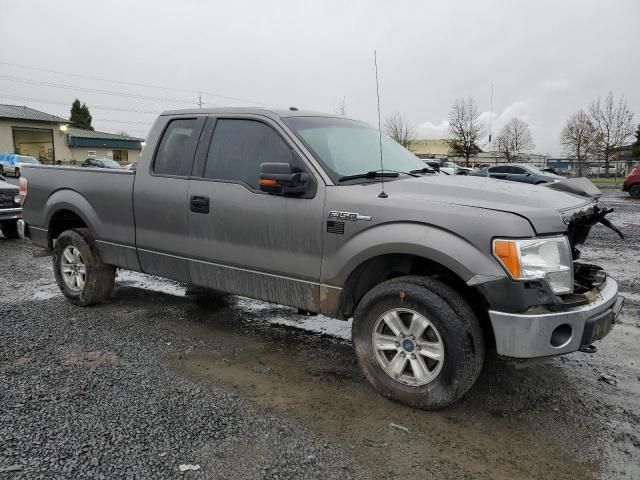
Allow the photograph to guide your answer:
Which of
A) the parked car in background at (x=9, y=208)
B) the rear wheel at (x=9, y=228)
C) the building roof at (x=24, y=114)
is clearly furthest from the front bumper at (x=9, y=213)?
the building roof at (x=24, y=114)

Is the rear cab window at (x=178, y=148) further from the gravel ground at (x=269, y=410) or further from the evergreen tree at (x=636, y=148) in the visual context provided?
the evergreen tree at (x=636, y=148)

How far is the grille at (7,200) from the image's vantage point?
10.1 metres

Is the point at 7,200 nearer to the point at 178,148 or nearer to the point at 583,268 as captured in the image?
the point at 178,148

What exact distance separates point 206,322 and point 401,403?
2378 mm

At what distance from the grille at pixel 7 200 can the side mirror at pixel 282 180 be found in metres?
8.73

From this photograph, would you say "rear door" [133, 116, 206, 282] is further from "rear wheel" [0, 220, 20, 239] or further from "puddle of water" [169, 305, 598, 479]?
"rear wheel" [0, 220, 20, 239]

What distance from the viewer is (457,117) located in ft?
158

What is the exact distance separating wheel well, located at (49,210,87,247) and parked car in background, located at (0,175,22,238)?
5462mm

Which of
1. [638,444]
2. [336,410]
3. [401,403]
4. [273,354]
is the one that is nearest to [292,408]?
[336,410]

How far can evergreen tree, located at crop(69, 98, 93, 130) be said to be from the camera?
74.4 metres

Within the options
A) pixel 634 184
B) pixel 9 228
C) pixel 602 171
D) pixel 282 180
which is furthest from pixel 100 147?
pixel 282 180

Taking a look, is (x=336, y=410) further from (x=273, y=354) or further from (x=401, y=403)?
(x=273, y=354)

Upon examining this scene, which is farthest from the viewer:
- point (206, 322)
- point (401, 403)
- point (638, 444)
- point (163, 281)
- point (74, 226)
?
point (163, 281)

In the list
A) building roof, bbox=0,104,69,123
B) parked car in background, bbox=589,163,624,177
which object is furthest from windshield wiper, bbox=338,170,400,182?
building roof, bbox=0,104,69,123
